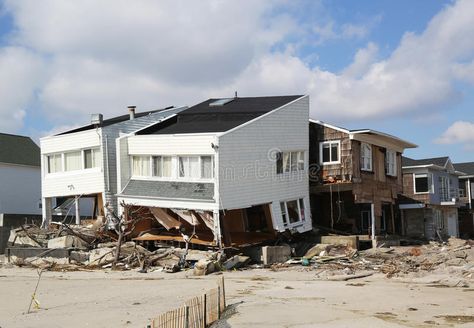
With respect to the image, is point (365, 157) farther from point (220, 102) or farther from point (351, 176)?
point (220, 102)

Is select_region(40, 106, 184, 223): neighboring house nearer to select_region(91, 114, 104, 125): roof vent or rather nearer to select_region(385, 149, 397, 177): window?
select_region(91, 114, 104, 125): roof vent

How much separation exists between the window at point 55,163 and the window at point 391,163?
781 inches

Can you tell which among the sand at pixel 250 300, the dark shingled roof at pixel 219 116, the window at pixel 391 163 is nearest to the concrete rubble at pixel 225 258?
the sand at pixel 250 300

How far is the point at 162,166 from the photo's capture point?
3117cm

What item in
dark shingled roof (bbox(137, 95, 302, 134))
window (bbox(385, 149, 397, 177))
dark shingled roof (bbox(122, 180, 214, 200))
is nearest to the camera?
dark shingled roof (bbox(122, 180, 214, 200))

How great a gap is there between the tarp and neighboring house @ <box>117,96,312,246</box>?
0.05m

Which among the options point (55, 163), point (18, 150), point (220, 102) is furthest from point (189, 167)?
point (18, 150)

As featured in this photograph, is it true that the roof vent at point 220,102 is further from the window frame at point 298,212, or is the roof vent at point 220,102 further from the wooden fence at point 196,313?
the wooden fence at point 196,313

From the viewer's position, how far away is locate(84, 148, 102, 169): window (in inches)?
1318

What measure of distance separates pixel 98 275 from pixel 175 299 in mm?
8186

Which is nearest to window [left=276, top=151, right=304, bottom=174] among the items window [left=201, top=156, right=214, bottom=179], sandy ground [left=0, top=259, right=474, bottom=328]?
window [left=201, top=156, right=214, bottom=179]

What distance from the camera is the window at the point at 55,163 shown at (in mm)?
35250

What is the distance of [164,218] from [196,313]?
18928 mm

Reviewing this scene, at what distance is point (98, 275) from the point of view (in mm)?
24438
